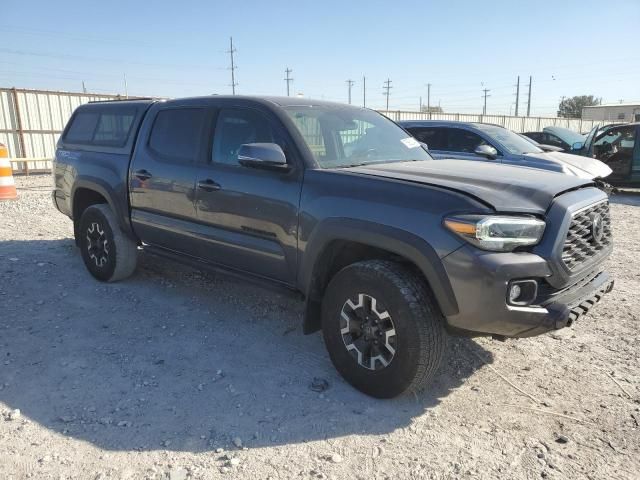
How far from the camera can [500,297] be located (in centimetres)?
262

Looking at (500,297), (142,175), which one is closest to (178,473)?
(500,297)

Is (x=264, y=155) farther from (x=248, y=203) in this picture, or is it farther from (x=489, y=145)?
(x=489, y=145)

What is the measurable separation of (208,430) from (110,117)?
3682 millimetres

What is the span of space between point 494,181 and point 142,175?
310cm

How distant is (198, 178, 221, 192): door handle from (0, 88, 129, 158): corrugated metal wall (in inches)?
501

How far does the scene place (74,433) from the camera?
2.80 meters

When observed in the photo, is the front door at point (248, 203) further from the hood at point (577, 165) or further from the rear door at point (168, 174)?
the hood at point (577, 165)

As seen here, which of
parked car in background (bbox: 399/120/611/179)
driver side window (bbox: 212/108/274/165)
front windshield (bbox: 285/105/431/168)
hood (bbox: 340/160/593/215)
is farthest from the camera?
parked car in background (bbox: 399/120/611/179)

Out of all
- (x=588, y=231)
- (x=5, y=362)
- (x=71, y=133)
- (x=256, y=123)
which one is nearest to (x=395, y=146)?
(x=256, y=123)

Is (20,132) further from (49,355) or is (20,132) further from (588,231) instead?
(588,231)

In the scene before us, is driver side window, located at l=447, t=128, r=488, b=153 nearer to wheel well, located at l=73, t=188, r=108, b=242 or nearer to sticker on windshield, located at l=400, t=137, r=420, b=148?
sticker on windshield, located at l=400, t=137, r=420, b=148

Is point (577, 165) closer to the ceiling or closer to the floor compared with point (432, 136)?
closer to the floor

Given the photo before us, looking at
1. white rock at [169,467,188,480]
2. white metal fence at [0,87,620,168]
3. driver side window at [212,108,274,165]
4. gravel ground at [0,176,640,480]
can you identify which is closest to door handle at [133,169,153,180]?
driver side window at [212,108,274,165]

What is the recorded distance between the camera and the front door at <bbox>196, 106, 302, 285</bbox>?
3514 millimetres
